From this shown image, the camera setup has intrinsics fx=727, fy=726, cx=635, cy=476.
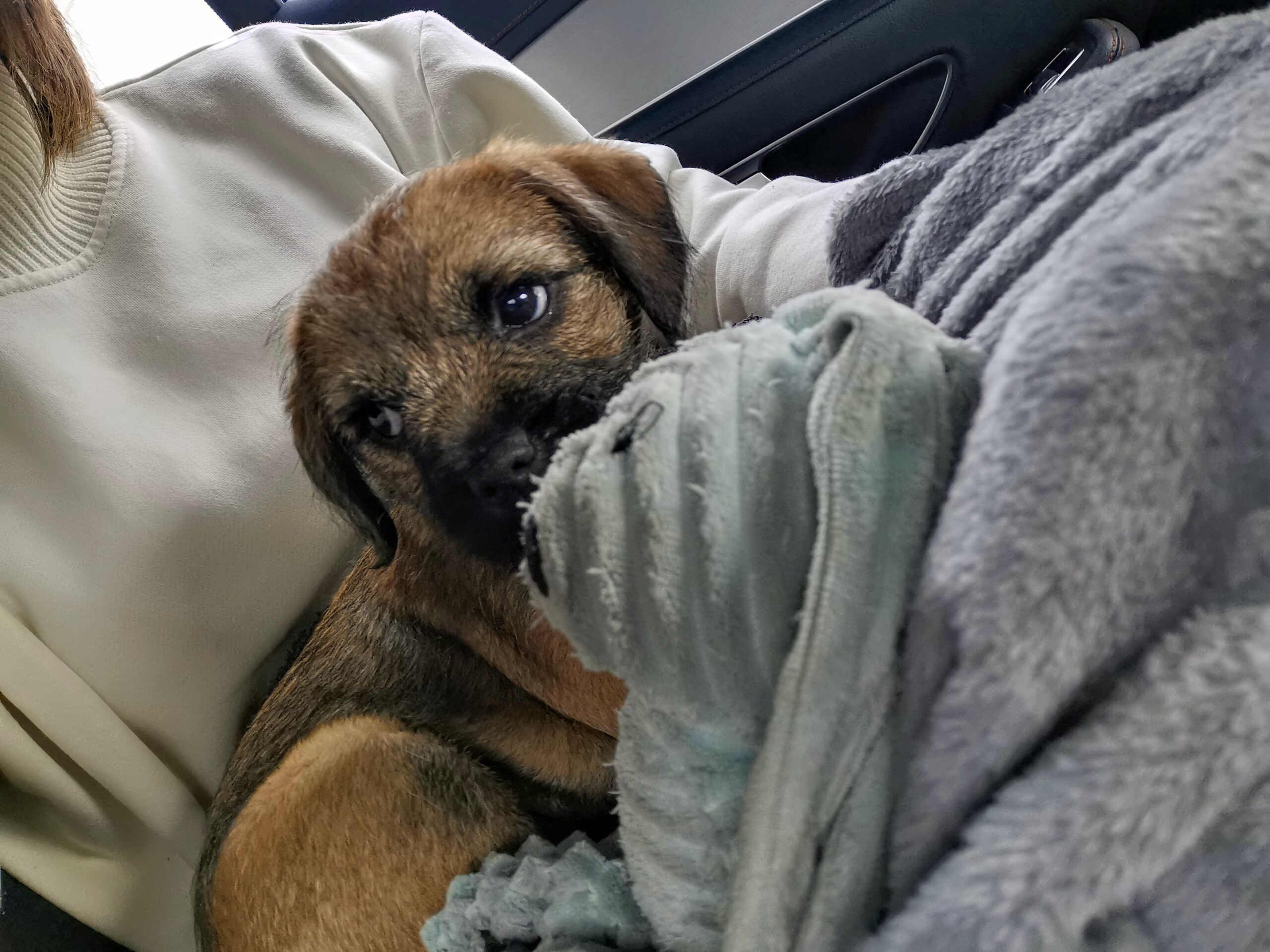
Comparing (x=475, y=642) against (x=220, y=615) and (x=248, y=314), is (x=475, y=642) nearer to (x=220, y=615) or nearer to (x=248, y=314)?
(x=220, y=615)

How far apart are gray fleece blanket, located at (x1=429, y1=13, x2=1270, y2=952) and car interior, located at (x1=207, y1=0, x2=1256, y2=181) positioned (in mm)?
1212

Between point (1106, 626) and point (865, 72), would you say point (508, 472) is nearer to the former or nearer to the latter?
point (1106, 626)

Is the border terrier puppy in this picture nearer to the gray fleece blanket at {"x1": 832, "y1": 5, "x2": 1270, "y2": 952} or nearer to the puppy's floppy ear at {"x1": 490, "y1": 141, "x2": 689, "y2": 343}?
the puppy's floppy ear at {"x1": 490, "y1": 141, "x2": 689, "y2": 343}

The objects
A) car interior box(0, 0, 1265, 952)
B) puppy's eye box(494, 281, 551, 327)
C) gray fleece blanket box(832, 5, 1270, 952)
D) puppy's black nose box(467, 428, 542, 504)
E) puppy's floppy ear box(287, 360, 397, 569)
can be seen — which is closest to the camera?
gray fleece blanket box(832, 5, 1270, 952)

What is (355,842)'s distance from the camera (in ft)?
3.08

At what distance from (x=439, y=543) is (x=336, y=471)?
18 centimetres

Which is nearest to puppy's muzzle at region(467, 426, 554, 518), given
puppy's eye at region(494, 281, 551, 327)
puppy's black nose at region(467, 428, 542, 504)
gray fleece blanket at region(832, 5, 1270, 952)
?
puppy's black nose at region(467, 428, 542, 504)

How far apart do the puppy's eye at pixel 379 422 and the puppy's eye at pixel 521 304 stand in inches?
6.7

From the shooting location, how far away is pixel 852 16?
1.50 m

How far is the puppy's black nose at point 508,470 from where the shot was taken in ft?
2.41

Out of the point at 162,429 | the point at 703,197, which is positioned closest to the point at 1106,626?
the point at 703,197

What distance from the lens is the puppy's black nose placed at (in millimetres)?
734

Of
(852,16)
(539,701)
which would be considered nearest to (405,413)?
(539,701)

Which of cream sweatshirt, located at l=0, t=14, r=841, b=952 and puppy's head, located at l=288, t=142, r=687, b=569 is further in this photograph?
cream sweatshirt, located at l=0, t=14, r=841, b=952
